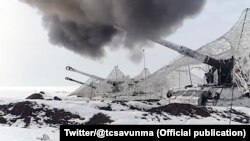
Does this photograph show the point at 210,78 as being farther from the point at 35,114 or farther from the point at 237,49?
the point at 35,114

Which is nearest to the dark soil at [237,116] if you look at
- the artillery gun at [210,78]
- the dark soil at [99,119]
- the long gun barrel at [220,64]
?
the dark soil at [99,119]

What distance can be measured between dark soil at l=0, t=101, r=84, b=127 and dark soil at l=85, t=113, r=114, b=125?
3.42 ft

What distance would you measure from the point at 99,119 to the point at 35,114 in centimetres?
514

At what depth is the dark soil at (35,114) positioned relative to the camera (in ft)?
91.4

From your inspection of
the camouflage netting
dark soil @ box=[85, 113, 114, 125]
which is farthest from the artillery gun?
dark soil @ box=[85, 113, 114, 125]

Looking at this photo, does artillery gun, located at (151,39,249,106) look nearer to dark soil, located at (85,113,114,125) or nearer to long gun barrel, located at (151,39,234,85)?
long gun barrel, located at (151,39,234,85)

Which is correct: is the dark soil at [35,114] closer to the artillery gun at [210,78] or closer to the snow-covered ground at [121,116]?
the snow-covered ground at [121,116]

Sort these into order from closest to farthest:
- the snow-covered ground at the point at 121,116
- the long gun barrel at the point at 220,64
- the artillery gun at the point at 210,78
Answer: the snow-covered ground at the point at 121,116 → the artillery gun at the point at 210,78 → the long gun barrel at the point at 220,64

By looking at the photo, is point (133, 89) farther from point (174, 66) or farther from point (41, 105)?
point (41, 105)

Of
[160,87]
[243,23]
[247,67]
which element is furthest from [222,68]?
[160,87]

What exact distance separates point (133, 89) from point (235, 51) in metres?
32.7

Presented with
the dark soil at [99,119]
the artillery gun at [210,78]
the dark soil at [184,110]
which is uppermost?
the artillery gun at [210,78]

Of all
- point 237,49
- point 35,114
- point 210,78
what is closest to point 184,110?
point 35,114

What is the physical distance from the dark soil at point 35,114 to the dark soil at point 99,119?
1.04 meters
